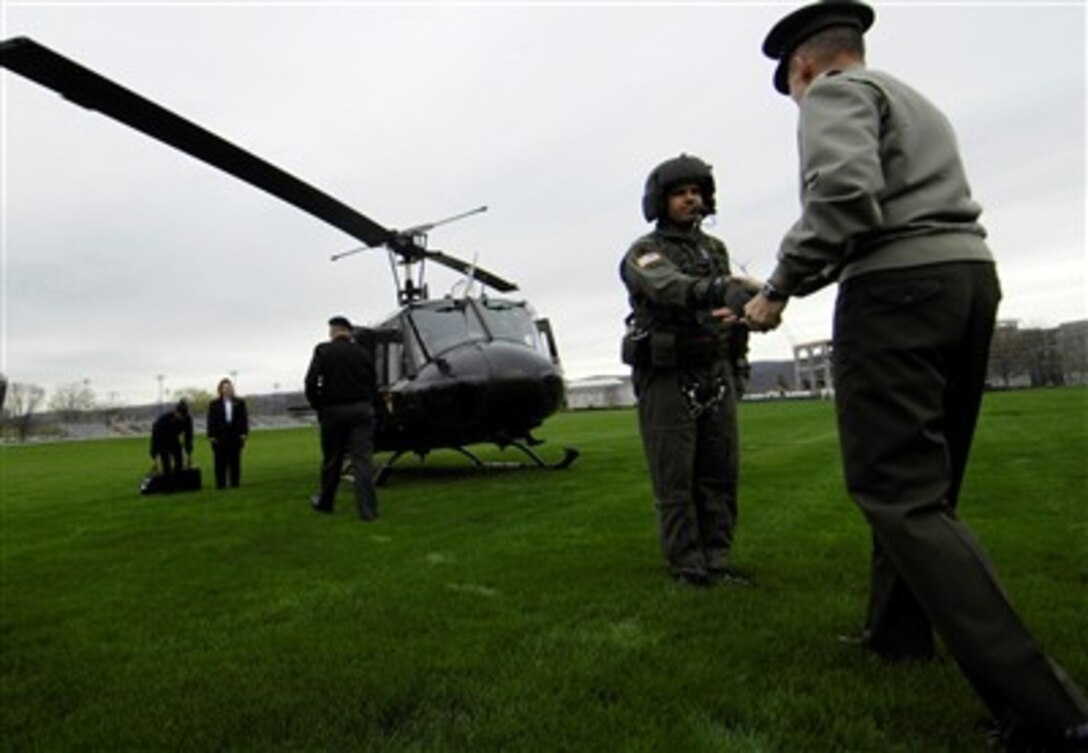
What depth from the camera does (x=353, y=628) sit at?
4055 mm

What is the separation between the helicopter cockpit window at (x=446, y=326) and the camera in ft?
36.1

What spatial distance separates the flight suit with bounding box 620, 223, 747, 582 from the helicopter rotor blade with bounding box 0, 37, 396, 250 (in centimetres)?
427

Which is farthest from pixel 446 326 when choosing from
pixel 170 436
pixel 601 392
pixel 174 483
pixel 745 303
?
pixel 601 392

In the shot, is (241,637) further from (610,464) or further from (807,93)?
(610,464)

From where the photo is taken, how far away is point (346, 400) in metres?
8.59

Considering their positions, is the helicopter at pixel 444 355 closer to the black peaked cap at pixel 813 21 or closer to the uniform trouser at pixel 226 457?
the uniform trouser at pixel 226 457

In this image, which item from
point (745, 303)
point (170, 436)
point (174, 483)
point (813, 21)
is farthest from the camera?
point (170, 436)

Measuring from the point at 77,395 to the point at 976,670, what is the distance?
171 m

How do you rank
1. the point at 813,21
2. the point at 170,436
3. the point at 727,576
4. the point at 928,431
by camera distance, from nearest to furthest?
1. the point at 928,431
2. the point at 813,21
3. the point at 727,576
4. the point at 170,436

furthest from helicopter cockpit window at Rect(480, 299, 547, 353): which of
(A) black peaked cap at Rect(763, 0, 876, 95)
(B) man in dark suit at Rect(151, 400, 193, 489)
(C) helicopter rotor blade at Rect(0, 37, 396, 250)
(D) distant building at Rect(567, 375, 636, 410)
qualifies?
(D) distant building at Rect(567, 375, 636, 410)

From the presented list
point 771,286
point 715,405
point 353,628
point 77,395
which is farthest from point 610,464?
point 77,395

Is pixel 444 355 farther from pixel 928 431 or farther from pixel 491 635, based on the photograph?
pixel 928 431

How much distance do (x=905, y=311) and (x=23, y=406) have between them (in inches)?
6447

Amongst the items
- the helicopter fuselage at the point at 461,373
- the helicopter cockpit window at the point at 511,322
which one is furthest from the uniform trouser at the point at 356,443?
the helicopter cockpit window at the point at 511,322
